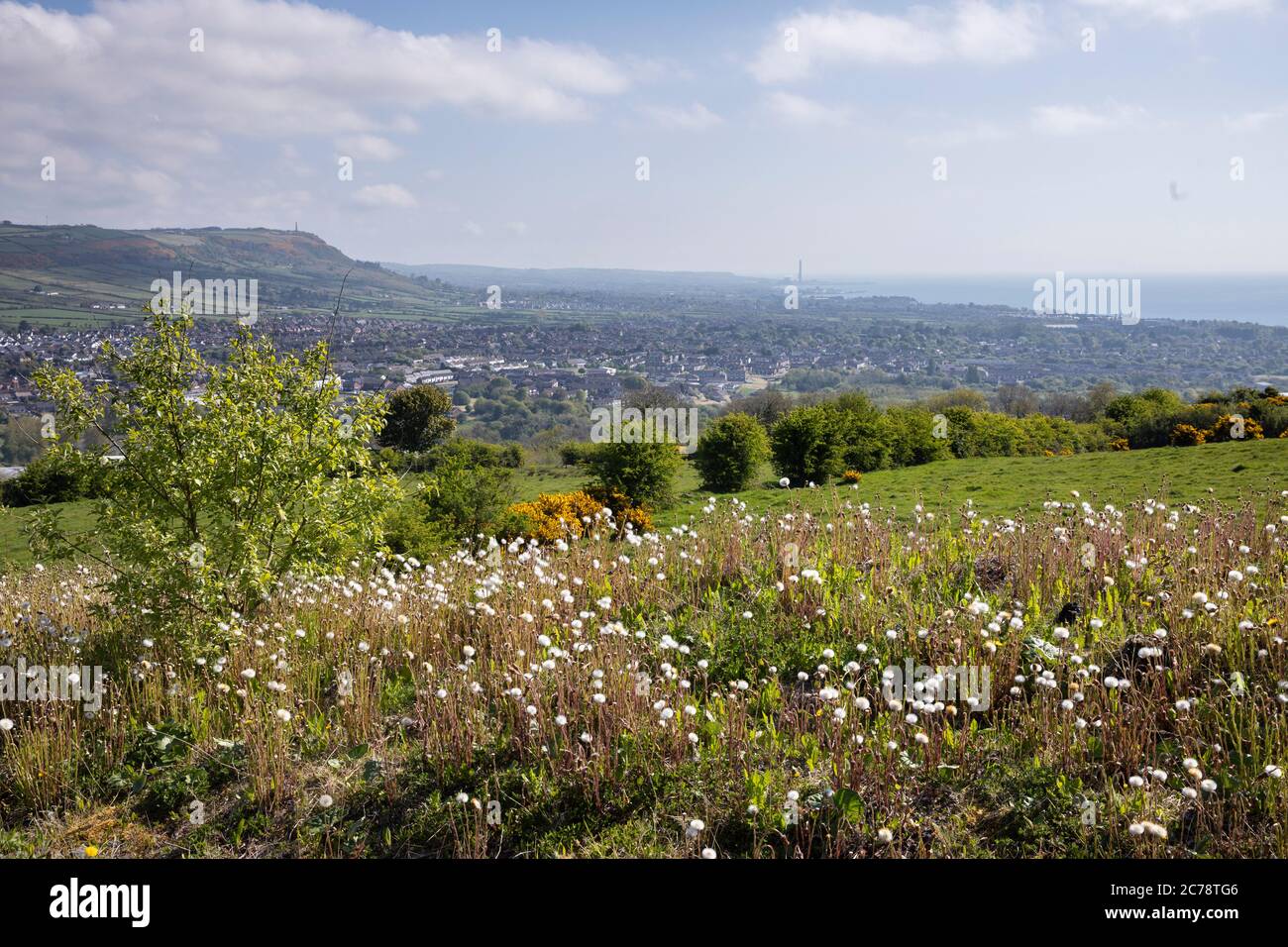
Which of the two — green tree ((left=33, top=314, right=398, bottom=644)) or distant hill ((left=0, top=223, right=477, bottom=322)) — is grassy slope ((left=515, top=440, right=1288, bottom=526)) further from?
distant hill ((left=0, top=223, right=477, bottom=322))

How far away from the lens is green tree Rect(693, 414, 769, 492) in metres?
35.2

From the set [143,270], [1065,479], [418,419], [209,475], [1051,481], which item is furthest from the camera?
[143,270]

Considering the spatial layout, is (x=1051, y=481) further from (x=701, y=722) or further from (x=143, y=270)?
(x=143, y=270)

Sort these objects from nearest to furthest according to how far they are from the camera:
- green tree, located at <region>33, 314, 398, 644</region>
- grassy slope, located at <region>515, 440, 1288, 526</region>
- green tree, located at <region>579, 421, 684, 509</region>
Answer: green tree, located at <region>33, 314, 398, 644</region> < grassy slope, located at <region>515, 440, 1288, 526</region> < green tree, located at <region>579, 421, 684, 509</region>

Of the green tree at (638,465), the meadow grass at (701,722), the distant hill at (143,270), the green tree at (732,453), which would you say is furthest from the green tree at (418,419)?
the meadow grass at (701,722)

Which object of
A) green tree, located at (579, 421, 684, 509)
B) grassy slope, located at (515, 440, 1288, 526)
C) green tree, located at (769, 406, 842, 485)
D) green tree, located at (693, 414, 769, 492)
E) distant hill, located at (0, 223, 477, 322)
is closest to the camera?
grassy slope, located at (515, 440, 1288, 526)

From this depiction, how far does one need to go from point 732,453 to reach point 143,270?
369 feet

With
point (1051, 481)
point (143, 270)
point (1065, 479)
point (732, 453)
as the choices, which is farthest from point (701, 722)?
point (143, 270)

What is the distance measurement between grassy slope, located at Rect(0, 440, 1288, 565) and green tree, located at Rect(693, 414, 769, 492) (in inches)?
109

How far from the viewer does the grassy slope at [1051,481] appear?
18844 mm

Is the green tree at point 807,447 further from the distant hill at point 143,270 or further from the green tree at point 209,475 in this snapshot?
the distant hill at point 143,270

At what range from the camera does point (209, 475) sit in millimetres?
6512

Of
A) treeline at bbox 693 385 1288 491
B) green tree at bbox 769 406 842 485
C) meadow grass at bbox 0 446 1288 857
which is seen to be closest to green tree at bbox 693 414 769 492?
treeline at bbox 693 385 1288 491
